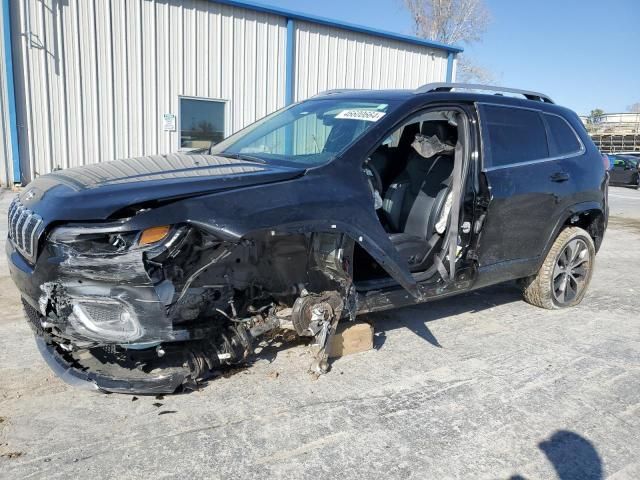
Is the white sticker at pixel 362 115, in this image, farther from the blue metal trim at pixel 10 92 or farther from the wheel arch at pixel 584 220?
the blue metal trim at pixel 10 92

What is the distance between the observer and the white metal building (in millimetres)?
9672

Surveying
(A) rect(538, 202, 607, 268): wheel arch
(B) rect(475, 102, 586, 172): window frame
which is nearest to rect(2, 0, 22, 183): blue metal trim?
(B) rect(475, 102, 586, 172): window frame

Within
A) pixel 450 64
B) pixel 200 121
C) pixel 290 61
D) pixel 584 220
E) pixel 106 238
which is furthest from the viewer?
pixel 450 64

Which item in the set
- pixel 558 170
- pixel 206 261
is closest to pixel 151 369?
pixel 206 261

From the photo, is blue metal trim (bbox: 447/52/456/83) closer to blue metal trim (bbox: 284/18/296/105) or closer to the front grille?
blue metal trim (bbox: 284/18/296/105)

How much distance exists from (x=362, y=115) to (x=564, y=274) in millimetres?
2783

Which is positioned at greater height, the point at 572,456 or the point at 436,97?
the point at 436,97

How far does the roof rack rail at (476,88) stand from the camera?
4.03 metres

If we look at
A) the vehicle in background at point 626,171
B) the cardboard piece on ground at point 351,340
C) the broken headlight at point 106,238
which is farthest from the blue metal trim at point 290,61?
the vehicle in background at point 626,171

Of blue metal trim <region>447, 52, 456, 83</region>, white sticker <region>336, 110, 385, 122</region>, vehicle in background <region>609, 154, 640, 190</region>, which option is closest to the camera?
white sticker <region>336, 110, 385, 122</region>

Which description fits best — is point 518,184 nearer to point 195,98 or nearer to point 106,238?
point 106,238

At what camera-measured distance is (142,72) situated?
1060 cm

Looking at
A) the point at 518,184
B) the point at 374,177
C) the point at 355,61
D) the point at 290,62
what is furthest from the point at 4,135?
the point at 518,184

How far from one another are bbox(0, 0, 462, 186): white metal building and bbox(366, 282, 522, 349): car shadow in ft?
25.4
